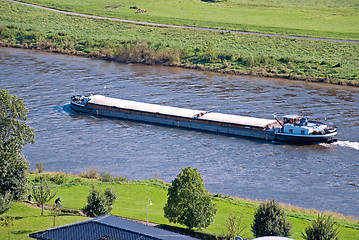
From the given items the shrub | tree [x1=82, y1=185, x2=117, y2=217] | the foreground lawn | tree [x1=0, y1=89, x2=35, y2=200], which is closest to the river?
the shrub

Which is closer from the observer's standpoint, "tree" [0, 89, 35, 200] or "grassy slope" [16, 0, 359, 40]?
"tree" [0, 89, 35, 200]

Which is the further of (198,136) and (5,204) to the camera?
(198,136)

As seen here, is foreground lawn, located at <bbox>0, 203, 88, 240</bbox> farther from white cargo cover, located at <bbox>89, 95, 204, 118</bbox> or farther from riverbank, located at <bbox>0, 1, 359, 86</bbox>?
riverbank, located at <bbox>0, 1, 359, 86</bbox>

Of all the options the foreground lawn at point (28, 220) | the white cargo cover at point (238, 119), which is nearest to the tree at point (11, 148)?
the foreground lawn at point (28, 220)

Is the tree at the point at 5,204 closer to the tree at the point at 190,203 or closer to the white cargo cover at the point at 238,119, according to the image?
the tree at the point at 190,203

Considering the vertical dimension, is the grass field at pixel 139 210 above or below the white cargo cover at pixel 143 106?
below

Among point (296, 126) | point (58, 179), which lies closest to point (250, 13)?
point (296, 126)

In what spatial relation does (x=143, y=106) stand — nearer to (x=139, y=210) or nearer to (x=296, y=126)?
(x=296, y=126)
